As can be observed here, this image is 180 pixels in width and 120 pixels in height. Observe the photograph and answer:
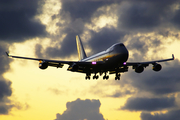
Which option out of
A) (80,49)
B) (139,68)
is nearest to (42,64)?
(139,68)

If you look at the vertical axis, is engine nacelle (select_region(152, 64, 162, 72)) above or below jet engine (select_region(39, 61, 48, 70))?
above

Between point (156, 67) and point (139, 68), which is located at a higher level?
point (156, 67)

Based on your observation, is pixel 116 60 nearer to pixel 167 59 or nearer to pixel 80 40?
pixel 167 59

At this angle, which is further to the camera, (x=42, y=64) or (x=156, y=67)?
(x=156, y=67)

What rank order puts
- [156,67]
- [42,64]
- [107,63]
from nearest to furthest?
[42,64], [107,63], [156,67]

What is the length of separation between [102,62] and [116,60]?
515cm

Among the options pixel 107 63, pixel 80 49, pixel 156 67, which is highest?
pixel 80 49

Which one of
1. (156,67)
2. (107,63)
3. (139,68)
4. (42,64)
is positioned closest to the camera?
(42,64)

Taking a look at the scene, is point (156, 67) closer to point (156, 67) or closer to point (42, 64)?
point (156, 67)

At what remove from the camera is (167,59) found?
8806 centimetres

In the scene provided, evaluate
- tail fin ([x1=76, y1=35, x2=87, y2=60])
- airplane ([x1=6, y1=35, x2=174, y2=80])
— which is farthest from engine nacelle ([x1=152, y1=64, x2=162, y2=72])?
tail fin ([x1=76, y1=35, x2=87, y2=60])

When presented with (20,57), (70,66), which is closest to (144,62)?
(70,66)

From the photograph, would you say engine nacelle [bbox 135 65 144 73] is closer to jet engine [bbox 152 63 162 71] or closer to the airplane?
the airplane

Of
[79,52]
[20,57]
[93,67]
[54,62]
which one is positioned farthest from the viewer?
[79,52]
